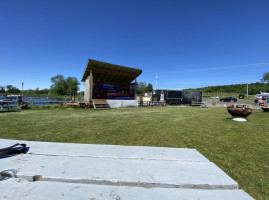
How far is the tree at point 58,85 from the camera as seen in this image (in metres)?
69.7

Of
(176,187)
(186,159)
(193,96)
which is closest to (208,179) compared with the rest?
(176,187)

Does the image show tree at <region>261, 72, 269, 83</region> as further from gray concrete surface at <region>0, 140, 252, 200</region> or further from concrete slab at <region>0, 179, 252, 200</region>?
concrete slab at <region>0, 179, 252, 200</region>

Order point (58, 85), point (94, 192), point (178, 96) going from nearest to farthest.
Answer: point (94, 192) → point (178, 96) → point (58, 85)

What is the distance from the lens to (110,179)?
1.05 meters

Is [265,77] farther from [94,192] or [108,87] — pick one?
[94,192]

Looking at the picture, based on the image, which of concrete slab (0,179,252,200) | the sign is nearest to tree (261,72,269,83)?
the sign

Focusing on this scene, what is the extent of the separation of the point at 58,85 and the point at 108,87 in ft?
221

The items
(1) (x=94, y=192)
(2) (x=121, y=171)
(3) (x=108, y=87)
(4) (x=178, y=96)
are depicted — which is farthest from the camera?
(4) (x=178, y=96)

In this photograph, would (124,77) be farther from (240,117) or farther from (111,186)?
(111,186)

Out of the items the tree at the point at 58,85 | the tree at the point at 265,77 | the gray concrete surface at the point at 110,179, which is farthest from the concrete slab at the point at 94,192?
the tree at the point at 265,77

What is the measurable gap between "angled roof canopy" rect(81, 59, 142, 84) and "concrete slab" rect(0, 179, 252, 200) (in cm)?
1277

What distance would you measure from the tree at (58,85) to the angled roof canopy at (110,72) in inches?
2474

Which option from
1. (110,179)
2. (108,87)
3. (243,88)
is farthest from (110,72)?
(243,88)

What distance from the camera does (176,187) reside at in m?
1.04
